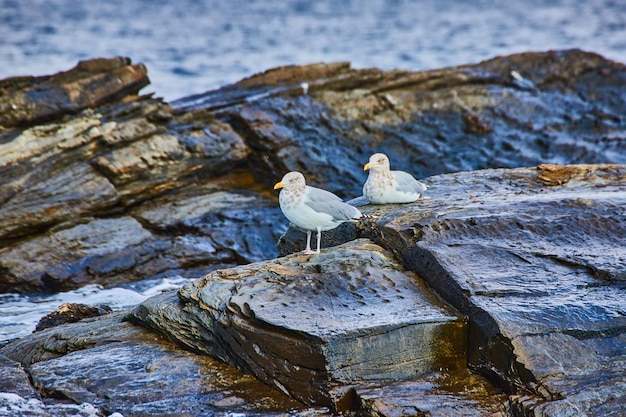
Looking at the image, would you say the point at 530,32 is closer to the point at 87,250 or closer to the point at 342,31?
the point at 342,31

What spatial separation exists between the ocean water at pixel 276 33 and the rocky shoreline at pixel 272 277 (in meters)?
7.78

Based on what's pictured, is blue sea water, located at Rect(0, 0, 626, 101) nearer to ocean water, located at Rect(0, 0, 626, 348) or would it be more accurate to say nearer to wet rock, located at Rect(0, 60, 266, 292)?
ocean water, located at Rect(0, 0, 626, 348)

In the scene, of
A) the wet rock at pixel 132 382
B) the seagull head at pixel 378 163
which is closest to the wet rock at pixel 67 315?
the wet rock at pixel 132 382

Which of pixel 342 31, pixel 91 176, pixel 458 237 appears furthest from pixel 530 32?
pixel 458 237

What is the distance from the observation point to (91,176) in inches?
411

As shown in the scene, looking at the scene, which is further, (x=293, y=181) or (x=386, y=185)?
(x=386, y=185)

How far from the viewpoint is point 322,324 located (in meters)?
5.46

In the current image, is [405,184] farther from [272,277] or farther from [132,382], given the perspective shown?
[132,382]

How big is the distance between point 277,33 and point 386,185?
2453 centimetres

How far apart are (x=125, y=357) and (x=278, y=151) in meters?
6.12

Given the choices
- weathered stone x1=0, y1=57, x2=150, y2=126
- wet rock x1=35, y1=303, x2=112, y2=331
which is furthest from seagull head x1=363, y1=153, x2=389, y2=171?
weathered stone x1=0, y1=57, x2=150, y2=126

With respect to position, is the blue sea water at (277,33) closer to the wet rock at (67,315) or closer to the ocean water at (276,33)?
the ocean water at (276,33)

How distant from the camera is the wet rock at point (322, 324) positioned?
17.7ft

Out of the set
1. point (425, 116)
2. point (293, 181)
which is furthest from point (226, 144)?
point (293, 181)
